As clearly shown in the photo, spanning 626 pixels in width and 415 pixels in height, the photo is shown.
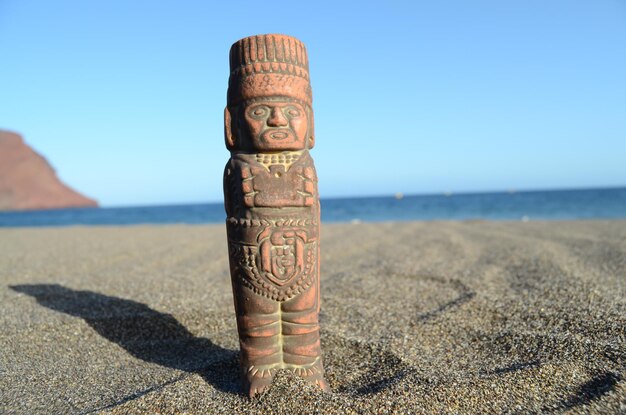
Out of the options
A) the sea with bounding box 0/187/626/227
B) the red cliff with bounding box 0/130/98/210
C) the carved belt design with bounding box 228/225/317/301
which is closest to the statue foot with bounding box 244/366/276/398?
the carved belt design with bounding box 228/225/317/301

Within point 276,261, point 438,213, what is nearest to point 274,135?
point 276,261

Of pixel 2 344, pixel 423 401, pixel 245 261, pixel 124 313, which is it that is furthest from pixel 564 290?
pixel 2 344

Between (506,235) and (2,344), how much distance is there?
10692 mm

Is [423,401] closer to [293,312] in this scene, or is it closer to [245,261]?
[293,312]

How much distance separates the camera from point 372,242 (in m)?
11.2

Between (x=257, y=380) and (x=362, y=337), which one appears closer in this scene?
(x=257, y=380)

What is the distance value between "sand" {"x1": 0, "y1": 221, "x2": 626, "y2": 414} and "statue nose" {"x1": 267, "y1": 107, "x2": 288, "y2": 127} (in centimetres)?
188

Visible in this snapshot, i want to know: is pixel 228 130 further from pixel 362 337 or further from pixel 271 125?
pixel 362 337

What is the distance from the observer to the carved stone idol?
3.19 meters

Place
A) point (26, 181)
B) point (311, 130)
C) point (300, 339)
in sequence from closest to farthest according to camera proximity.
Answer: point (300, 339) < point (311, 130) < point (26, 181)

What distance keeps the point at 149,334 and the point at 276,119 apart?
298 centimetres

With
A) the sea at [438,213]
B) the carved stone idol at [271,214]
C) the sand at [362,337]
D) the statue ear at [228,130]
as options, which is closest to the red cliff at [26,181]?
the sea at [438,213]

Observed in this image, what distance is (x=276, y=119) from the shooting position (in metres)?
3.20

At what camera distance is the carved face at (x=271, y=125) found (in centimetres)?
321
